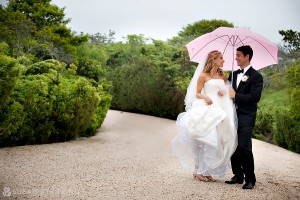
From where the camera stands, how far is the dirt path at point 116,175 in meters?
5.79

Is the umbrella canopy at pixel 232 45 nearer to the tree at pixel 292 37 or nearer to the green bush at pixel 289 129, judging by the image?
the green bush at pixel 289 129

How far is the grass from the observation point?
25.0m

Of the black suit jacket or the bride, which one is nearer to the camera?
the black suit jacket

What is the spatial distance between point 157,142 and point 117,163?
4.41m

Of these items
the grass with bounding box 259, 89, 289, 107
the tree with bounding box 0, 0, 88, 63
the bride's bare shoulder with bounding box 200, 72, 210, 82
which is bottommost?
the grass with bounding box 259, 89, 289, 107

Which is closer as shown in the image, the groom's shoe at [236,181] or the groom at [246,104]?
the groom at [246,104]

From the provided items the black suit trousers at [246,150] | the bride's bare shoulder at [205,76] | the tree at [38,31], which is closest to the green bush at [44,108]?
the bride's bare shoulder at [205,76]

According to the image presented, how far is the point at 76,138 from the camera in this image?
13.0 meters

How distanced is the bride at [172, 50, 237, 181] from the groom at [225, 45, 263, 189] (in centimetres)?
16

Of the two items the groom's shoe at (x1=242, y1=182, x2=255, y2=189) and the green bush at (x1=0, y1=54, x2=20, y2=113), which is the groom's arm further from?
the green bush at (x1=0, y1=54, x2=20, y2=113)

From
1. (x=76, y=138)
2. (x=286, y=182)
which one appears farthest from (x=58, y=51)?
(x=286, y=182)

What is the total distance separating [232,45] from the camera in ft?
23.9

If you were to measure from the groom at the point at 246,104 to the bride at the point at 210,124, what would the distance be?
16 cm

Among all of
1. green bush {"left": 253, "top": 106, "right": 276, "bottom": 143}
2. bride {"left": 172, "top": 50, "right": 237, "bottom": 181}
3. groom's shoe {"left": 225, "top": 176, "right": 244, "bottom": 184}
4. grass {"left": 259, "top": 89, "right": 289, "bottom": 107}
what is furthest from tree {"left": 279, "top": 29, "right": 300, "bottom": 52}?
groom's shoe {"left": 225, "top": 176, "right": 244, "bottom": 184}
